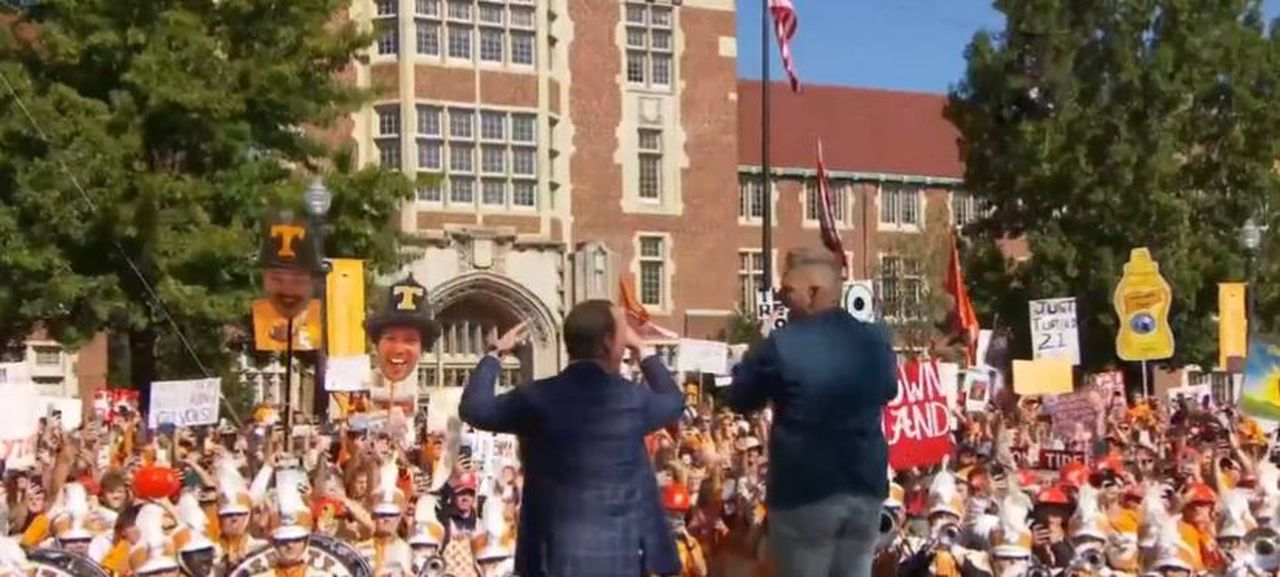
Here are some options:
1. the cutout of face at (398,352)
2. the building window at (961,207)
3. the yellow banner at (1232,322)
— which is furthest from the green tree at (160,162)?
the building window at (961,207)

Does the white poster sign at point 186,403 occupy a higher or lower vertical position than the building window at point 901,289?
lower

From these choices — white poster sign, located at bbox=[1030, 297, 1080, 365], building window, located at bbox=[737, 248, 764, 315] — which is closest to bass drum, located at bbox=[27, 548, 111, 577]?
white poster sign, located at bbox=[1030, 297, 1080, 365]

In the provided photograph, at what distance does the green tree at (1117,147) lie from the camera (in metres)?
38.5

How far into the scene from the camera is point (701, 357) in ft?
73.8

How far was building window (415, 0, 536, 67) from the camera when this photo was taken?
41875 millimetres

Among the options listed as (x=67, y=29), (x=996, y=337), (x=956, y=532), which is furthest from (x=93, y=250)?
(x=956, y=532)

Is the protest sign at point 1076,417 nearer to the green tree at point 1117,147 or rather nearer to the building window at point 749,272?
the green tree at point 1117,147

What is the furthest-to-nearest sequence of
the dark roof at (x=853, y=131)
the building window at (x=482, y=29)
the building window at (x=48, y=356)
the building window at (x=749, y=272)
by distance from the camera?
the dark roof at (x=853, y=131) < the building window at (x=749, y=272) < the building window at (x=48, y=356) < the building window at (x=482, y=29)

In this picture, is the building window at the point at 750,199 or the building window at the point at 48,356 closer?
the building window at the point at 48,356

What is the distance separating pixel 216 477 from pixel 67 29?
16818mm

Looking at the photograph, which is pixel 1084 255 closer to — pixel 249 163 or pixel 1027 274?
pixel 1027 274

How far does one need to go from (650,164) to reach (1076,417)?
27.2 meters

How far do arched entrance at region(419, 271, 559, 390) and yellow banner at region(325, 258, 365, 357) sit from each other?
19725 mm

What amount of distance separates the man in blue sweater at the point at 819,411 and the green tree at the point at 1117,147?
103 feet
